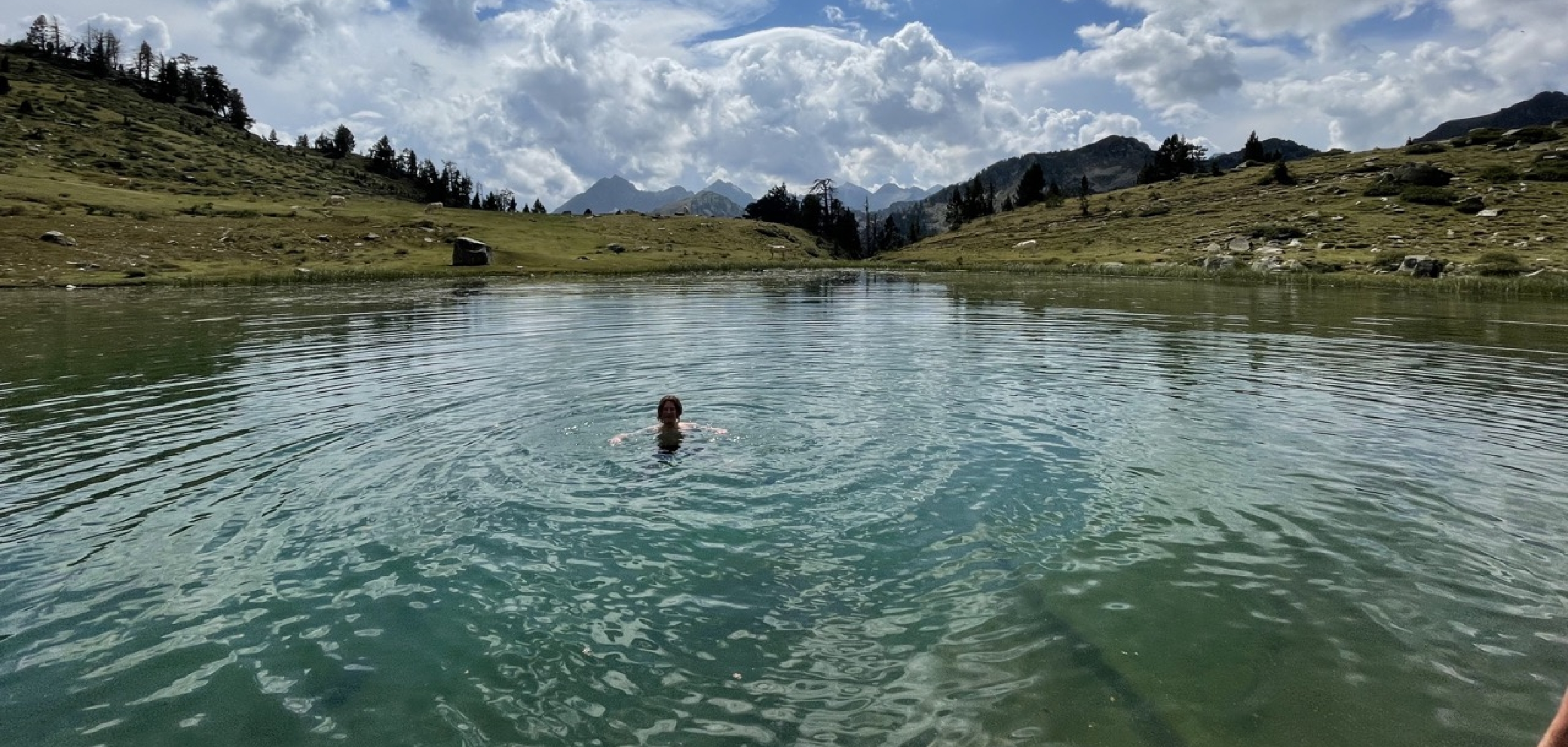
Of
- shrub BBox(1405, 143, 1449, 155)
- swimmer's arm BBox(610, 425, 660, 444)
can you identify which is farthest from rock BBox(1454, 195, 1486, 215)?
swimmer's arm BBox(610, 425, 660, 444)

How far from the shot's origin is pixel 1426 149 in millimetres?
137000

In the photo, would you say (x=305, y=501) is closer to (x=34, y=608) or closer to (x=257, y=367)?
(x=34, y=608)

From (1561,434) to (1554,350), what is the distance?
18.0 meters

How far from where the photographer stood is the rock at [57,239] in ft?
285

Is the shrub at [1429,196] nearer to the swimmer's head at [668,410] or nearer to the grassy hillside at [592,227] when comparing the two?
the grassy hillside at [592,227]

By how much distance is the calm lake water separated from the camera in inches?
279

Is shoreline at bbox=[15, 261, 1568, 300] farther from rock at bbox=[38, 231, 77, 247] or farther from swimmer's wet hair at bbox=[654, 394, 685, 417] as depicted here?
swimmer's wet hair at bbox=[654, 394, 685, 417]

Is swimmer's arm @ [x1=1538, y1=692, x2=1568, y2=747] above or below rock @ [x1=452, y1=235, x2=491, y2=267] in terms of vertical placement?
below

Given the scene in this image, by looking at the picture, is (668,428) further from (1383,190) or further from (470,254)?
Answer: (1383,190)

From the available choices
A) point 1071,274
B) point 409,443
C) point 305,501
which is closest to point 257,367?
point 409,443

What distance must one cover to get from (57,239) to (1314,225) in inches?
6161

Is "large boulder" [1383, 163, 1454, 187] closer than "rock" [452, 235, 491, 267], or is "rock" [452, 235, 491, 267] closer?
"large boulder" [1383, 163, 1454, 187]

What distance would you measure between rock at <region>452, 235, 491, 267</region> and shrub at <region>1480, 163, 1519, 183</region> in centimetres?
14589

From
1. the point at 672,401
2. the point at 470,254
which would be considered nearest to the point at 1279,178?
the point at 470,254
